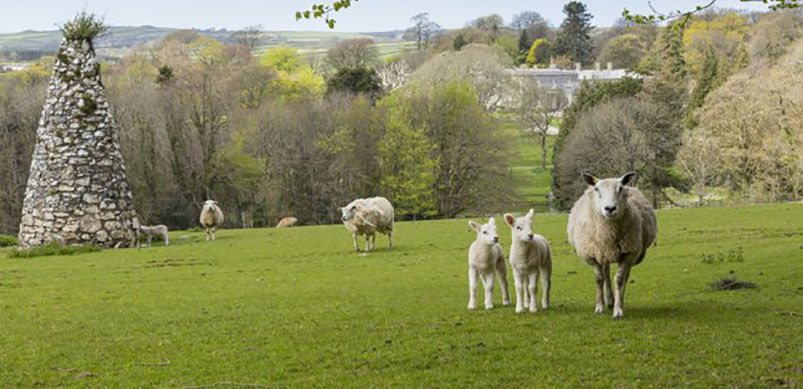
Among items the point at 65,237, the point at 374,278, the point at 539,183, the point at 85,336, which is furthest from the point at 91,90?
the point at 539,183

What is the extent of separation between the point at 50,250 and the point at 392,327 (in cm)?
2217

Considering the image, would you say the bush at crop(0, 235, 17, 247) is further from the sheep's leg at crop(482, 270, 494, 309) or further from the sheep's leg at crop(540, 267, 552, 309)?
the sheep's leg at crop(540, 267, 552, 309)

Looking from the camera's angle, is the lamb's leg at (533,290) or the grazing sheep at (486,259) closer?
the lamb's leg at (533,290)

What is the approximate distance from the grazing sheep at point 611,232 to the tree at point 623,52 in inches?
6069

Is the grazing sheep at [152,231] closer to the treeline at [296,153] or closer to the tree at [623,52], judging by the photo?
the treeline at [296,153]

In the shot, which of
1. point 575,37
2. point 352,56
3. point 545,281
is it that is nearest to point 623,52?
point 575,37

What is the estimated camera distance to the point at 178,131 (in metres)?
72.8

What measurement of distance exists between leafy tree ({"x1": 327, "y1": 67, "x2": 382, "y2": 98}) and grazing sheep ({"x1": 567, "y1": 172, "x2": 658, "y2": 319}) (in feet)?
273

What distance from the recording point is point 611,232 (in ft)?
45.7

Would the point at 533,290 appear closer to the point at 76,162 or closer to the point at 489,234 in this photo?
the point at 489,234

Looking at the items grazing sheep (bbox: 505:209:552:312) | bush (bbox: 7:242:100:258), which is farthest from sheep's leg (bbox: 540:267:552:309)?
bush (bbox: 7:242:100:258)

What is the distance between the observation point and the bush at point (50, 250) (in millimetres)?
32219

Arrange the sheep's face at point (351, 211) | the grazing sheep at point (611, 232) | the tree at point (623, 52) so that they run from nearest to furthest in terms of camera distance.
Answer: the grazing sheep at point (611, 232), the sheep's face at point (351, 211), the tree at point (623, 52)

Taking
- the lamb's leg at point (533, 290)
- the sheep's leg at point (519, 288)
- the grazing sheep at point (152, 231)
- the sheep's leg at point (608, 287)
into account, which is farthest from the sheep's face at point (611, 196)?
the grazing sheep at point (152, 231)
